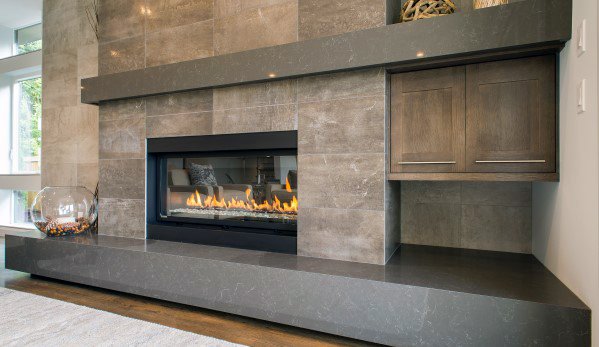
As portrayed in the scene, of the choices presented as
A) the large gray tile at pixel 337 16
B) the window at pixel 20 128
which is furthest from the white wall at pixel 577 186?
the window at pixel 20 128

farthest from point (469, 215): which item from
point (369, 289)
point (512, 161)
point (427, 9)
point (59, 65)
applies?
point (59, 65)

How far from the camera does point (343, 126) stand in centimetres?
221

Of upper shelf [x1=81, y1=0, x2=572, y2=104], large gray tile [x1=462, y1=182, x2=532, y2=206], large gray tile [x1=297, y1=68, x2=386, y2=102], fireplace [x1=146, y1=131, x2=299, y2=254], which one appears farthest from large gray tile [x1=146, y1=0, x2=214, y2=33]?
large gray tile [x1=462, y1=182, x2=532, y2=206]

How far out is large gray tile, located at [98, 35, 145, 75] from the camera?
9.86 ft

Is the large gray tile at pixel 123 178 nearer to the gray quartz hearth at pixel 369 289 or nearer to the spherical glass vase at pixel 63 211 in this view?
the spherical glass vase at pixel 63 211

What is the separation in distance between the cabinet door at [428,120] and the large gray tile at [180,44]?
4.59ft

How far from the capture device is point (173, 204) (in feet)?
10.1

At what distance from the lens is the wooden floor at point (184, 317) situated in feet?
6.36

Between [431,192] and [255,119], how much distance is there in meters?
1.29

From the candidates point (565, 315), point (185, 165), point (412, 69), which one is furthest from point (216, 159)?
point (565, 315)

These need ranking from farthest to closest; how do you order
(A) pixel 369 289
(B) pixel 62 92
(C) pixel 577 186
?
(B) pixel 62 92
(A) pixel 369 289
(C) pixel 577 186

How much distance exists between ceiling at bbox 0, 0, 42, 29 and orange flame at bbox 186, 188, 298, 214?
133 inches

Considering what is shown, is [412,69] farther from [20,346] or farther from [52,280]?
[52,280]

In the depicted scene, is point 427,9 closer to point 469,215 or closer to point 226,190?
point 469,215
